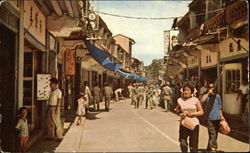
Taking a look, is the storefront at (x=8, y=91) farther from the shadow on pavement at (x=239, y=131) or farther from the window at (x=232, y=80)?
the window at (x=232, y=80)

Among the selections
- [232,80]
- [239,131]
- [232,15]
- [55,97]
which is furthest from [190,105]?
[232,80]

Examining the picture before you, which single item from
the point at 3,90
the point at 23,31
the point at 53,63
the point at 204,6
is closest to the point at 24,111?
the point at 3,90

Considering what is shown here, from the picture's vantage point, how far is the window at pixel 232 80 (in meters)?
14.7

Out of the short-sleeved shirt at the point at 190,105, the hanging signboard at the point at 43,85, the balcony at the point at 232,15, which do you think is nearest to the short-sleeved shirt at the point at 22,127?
the short-sleeved shirt at the point at 190,105

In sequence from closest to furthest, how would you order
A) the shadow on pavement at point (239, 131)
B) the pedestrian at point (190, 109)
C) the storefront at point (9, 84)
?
the pedestrian at point (190, 109) → the storefront at point (9, 84) → the shadow on pavement at point (239, 131)

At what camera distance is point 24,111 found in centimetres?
677

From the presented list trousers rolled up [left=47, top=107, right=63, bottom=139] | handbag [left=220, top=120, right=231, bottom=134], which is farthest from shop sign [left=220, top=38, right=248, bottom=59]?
trousers rolled up [left=47, top=107, right=63, bottom=139]

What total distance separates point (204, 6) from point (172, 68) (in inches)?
348

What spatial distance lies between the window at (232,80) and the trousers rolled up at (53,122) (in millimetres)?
8748

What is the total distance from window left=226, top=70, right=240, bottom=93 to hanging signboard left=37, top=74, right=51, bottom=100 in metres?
8.56

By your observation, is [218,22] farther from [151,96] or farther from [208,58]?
[151,96]

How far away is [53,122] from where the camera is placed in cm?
902

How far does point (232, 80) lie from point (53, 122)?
924 cm

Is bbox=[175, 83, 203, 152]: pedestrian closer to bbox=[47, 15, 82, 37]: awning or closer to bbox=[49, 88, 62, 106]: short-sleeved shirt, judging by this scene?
bbox=[49, 88, 62, 106]: short-sleeved shirt
